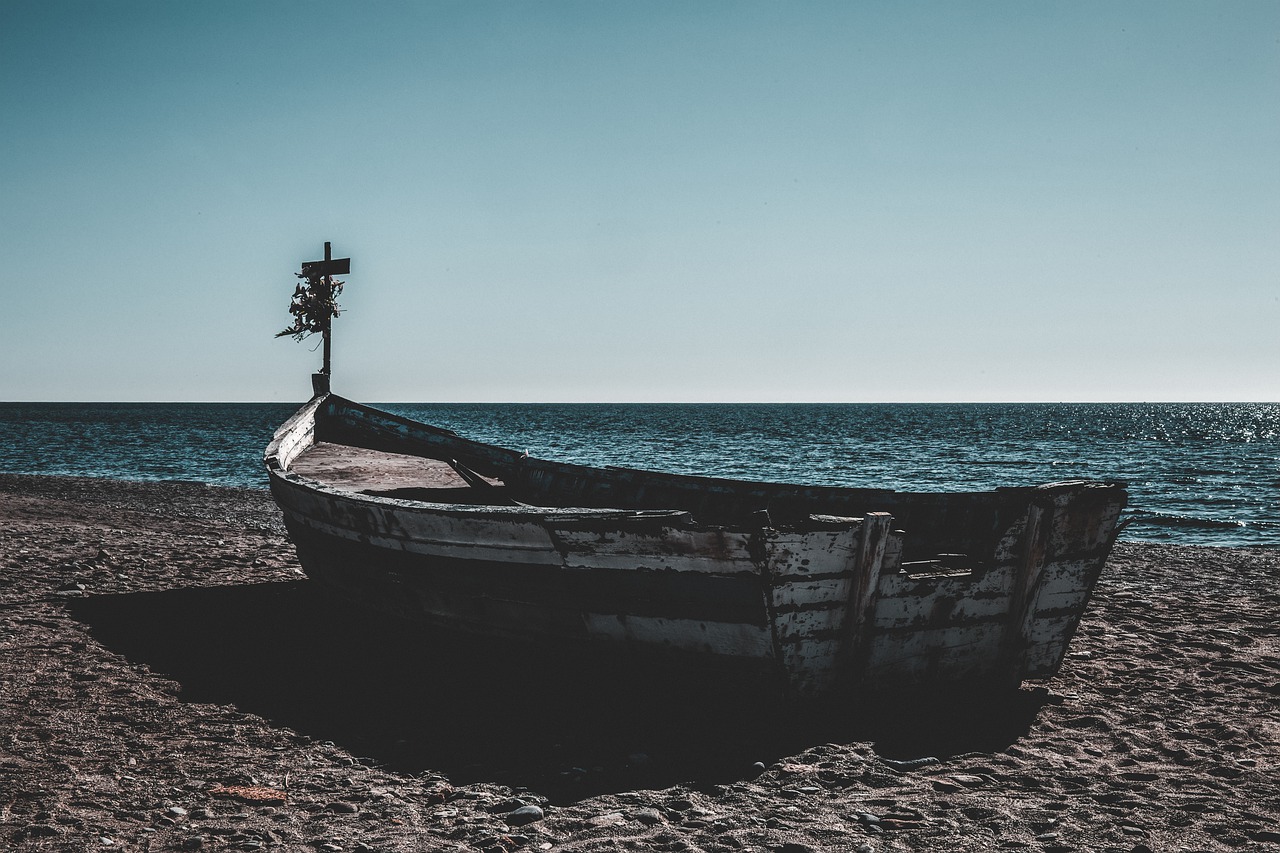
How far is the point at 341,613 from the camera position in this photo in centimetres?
956

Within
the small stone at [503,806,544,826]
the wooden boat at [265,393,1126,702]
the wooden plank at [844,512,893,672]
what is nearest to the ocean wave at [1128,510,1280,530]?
the wooden boat at [265,393,1126,702]

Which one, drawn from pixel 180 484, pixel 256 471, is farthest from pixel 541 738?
pixel 256 471

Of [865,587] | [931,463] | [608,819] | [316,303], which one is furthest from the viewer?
[931,463]

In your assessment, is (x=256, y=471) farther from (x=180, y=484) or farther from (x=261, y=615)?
(x=261, y=615)

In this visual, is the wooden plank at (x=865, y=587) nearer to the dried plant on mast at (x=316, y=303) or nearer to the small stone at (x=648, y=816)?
the small stone at (x=648, y=816)

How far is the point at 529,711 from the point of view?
6.40m

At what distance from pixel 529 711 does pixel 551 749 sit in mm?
808

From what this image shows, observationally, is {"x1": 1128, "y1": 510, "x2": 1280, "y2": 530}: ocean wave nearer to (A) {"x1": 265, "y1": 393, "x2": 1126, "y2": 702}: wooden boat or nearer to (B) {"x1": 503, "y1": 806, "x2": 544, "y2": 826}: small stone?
(A) {"x1": 265, "y1": 393, "x2": 1126, "y2": 702}: wooden boat

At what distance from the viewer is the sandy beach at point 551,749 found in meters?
4.36

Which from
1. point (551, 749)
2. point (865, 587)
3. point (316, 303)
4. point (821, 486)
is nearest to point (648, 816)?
point (551, 749)

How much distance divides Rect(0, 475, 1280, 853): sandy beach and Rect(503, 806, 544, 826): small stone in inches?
0.9

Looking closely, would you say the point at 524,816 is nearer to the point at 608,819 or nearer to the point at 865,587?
the point at 608,819

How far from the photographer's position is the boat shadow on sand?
5.39 m

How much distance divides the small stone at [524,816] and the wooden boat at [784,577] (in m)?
1.73
